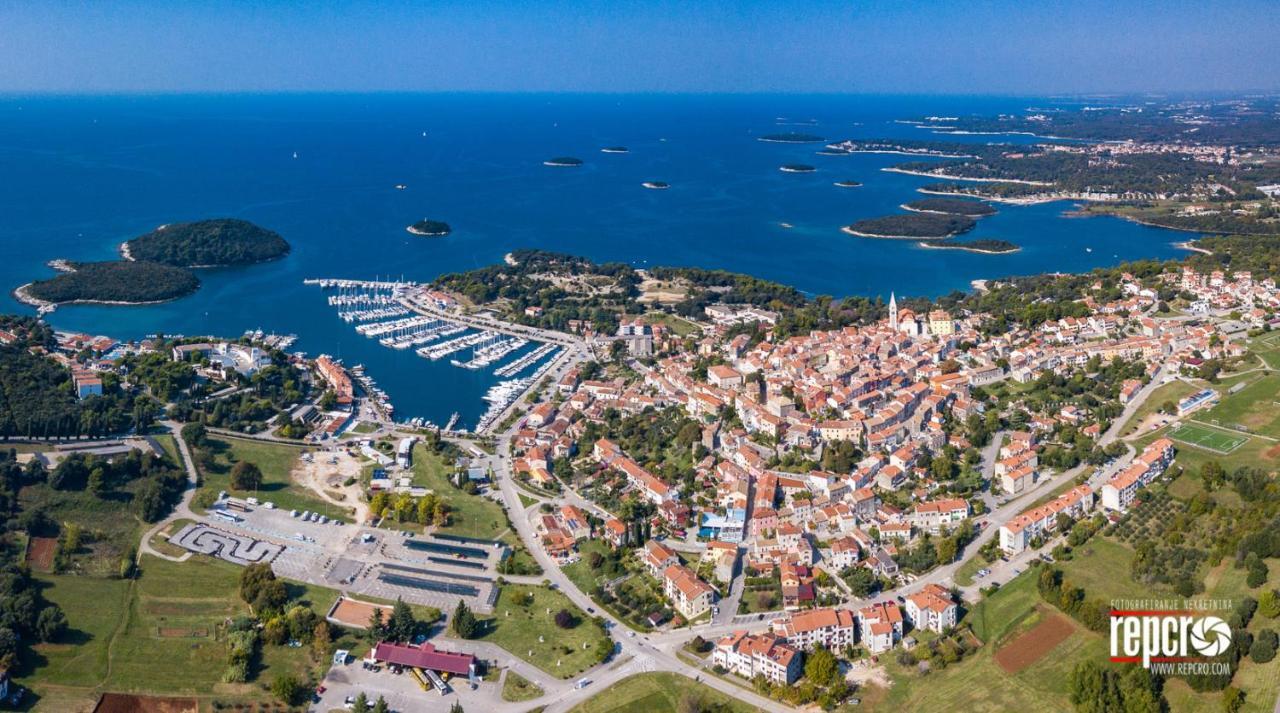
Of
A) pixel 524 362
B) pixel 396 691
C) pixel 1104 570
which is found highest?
pixel 524 362

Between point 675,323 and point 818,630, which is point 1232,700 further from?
point 675,323

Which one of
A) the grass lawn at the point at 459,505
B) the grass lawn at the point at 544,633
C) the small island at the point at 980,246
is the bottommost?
the grass lawn at the point at 544,633

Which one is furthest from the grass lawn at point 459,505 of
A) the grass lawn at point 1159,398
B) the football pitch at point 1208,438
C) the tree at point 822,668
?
the football pitch at point 1208,438

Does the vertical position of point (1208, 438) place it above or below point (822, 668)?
above

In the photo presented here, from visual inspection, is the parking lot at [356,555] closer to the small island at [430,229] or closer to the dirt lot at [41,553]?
the dirt lot at [41,553]

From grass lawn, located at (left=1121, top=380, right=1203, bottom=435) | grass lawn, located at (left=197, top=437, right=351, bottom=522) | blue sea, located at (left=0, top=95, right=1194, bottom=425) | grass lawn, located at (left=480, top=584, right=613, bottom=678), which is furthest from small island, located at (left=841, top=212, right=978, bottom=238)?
grass lawn, located at (left=480, top=584, right=613, bottom=678)

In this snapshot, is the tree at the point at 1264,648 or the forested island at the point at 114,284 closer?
the tree at the point at 1264,648

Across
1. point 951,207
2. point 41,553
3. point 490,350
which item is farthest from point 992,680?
point 951,207
